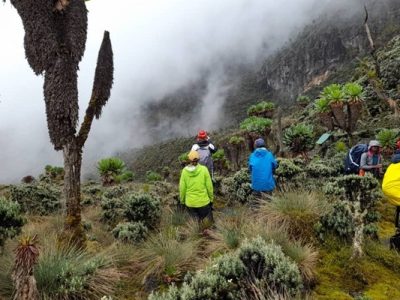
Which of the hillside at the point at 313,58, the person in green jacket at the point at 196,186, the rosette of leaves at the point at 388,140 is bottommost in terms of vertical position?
the person in green jacket at the point at 196,186

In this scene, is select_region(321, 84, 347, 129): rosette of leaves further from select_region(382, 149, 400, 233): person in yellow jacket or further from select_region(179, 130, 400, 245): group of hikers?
select_region(382, 149, 400, 233): person in yellow jacket

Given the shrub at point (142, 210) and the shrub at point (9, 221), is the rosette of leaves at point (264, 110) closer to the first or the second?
the shrub at point (142, 210)

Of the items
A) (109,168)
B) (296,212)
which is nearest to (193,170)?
(296,212)

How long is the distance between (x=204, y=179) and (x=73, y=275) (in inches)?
145

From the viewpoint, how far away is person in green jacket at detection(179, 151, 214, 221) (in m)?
9.09

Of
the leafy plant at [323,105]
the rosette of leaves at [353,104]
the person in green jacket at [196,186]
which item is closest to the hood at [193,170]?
the person in green jacket at [196,186]

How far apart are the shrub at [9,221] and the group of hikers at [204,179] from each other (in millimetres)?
3236

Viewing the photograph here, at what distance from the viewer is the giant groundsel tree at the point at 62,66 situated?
25.9ft

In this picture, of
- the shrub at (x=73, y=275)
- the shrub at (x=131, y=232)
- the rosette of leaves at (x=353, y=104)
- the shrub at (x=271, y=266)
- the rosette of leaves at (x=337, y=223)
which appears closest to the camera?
the shrub at (x=271, y=266)

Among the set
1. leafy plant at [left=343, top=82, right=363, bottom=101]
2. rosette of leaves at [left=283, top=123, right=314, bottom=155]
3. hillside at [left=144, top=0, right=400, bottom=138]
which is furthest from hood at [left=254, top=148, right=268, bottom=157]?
hillside at [left=144, top=0, right=400, bottom=138]

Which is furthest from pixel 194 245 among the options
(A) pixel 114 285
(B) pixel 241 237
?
(A) pixel 114 285

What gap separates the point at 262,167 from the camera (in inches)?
387

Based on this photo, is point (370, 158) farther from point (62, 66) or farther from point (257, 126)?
point (257, 126)

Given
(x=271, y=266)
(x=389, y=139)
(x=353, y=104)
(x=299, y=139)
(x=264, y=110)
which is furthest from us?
(x=264, y=110)
